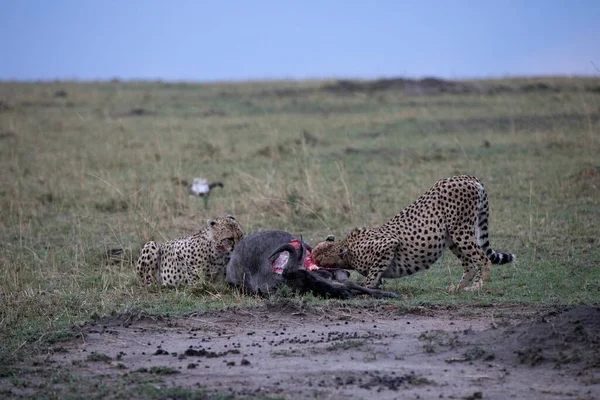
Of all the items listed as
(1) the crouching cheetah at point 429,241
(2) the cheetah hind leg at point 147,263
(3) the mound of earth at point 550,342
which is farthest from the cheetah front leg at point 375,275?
(3) the mound of earth at point 550,342

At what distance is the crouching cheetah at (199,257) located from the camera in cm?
784

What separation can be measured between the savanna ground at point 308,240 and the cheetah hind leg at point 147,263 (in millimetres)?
223

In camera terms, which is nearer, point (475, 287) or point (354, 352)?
point (354, 352)

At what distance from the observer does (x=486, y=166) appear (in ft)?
47.2

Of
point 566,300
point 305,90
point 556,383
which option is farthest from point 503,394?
point 305,90

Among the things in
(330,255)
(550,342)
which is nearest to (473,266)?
(330,255)

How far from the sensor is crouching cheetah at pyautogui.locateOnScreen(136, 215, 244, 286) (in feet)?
25.7

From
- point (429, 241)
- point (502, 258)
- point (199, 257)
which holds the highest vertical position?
point (429, 241)

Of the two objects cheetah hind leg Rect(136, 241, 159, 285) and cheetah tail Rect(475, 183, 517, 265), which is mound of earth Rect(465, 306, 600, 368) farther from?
cheetah hind leg Rect(136, 241, 159, 285)

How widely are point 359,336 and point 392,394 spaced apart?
3.85ft

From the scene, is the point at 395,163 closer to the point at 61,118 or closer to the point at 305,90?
the point at 61,118

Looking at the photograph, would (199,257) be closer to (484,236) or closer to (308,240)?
(308,240)

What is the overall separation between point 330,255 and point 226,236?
932 mm

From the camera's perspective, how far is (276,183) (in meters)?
12.7
